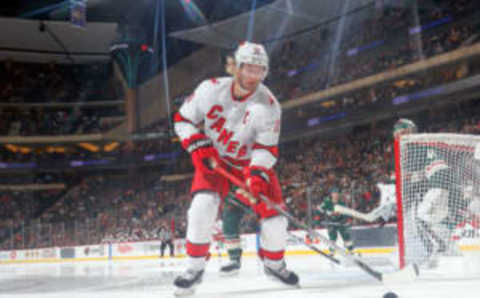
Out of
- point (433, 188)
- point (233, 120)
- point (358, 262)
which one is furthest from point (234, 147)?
point (433, 188)

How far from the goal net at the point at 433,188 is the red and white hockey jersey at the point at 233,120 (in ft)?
4.44

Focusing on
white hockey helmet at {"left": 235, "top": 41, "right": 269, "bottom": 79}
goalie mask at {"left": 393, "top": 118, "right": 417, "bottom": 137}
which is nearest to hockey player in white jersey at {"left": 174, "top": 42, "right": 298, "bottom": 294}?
white hockey helmet at {"left": 235, "top": 41, "right": 269, "bottom": 79}

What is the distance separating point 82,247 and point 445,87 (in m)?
11.0

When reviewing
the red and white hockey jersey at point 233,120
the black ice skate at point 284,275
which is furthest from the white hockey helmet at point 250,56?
the black ice skate at point 284,275

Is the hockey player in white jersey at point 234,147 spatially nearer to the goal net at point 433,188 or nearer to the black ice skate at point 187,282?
the black ice skate at point 187,282

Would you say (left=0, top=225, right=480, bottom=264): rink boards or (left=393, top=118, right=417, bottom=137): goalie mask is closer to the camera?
(left=393, top=118, right=417, bottom=137): goalie mask

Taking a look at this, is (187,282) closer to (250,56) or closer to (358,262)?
(358,262)

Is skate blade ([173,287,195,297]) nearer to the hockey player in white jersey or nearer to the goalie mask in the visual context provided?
the hockey player in white jersey

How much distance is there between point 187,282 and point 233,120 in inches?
43.2

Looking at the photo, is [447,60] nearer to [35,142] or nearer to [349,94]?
[349,94]

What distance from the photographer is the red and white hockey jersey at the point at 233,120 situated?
342 centimetres

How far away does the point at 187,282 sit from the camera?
131 inches

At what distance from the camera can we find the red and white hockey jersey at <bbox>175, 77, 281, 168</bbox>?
3.42 meters

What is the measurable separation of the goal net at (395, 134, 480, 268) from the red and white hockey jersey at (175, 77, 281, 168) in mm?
1354
